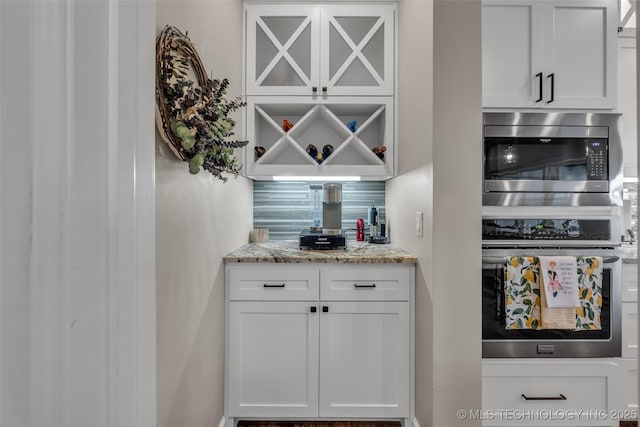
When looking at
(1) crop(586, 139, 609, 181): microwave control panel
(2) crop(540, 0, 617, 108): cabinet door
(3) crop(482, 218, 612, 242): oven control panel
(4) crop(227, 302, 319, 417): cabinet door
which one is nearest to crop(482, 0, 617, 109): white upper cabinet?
(2) crop(540, 0, 617, 108): cabinet door

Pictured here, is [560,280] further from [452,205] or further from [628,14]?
[628,14]

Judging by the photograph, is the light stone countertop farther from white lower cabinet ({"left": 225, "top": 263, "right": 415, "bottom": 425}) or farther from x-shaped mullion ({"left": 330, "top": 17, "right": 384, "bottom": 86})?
x-shaped mullion ({"left": 330, "top": 17, "right": 384, "bottom": 86})

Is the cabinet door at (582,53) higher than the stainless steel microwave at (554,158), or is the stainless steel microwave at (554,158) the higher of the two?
the cabinet door at (582,53)

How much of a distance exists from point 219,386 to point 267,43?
79.6 inches

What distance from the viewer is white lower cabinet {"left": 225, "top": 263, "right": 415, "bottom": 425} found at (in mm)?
1750

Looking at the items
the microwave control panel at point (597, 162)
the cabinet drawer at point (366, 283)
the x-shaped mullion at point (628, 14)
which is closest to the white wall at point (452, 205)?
the cabinet drawer at point (366, 283)

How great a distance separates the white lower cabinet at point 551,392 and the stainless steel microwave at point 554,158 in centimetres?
89

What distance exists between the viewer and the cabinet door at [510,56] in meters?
1.86

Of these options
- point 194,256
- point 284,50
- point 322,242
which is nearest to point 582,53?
point 284,50

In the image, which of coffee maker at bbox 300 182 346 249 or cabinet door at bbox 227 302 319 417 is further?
coffee maker at bbox 300 182 346 249

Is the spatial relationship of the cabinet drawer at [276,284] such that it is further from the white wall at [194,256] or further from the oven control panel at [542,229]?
the oven control panel at [542,229]

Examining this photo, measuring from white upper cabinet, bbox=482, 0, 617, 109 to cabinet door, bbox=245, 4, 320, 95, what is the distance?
101 cm

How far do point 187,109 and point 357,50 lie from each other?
4.73 ft

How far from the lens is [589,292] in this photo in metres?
1.77
